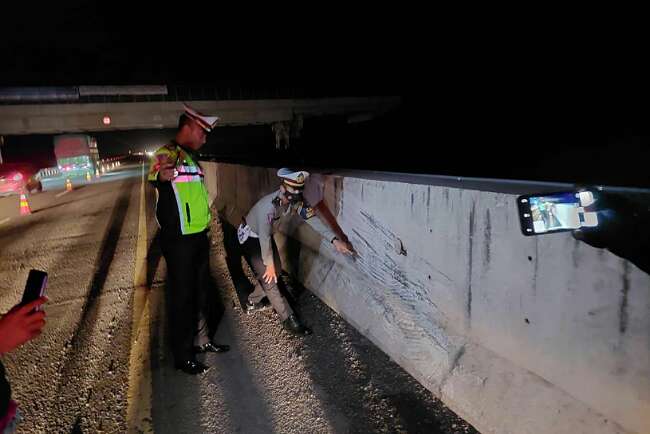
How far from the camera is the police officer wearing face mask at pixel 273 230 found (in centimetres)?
404

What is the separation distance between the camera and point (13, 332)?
162 cm

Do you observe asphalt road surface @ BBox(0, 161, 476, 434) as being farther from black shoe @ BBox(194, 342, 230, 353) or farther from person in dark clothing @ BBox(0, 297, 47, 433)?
person in dark clothing @ BBox(0, 297, 47, 433)

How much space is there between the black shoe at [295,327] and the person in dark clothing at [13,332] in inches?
100

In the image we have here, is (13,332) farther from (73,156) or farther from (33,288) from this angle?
(73,156)

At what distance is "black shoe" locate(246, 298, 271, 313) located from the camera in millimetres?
4750

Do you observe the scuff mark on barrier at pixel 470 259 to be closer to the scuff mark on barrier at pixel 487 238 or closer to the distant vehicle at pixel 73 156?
the scuff mark on barrier at pixel 487 238

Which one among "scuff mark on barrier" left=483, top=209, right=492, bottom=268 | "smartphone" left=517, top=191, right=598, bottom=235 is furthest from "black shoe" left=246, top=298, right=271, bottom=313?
"smartphone" left=517, top=191, right=598, bottom=235

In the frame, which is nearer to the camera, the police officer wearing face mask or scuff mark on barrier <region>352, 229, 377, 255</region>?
scuff mark on barrier <region>352, 229, 377, 255</region>

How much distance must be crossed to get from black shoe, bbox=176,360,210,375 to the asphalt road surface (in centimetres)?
6

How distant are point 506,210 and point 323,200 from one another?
2.59 m

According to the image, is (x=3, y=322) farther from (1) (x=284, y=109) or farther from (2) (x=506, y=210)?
(1) (x=284, y=109)

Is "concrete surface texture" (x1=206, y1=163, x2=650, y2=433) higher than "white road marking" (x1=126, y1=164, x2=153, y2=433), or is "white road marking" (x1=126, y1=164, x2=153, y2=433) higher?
"concrete surface texture" (x1=206, y1=163, x2=650, y2=433)

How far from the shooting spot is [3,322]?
5.31ft

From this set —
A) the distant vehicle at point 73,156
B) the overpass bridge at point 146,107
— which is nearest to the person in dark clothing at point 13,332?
the distant vehicle at point 73,156
